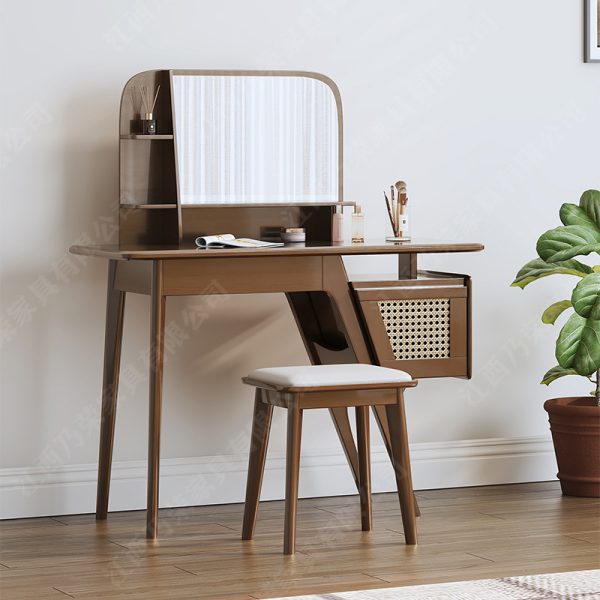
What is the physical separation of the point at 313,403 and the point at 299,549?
423 mm

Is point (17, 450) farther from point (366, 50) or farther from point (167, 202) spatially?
point (366, 50)

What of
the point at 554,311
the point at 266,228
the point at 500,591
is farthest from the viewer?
the point at 554,311

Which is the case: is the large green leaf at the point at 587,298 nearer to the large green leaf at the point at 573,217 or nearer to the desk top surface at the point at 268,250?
the large green leaf at the point at 573,217

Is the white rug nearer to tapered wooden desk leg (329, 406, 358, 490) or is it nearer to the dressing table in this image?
the dressing table

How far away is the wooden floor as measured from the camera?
2.87 meters

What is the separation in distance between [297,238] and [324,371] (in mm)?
655

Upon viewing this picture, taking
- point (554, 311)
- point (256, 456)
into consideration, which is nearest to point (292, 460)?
point (256, 456)

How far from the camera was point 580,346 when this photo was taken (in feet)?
12.1

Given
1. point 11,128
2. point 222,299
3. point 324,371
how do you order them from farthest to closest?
point 222,299 < point 11,128 < point 324,371

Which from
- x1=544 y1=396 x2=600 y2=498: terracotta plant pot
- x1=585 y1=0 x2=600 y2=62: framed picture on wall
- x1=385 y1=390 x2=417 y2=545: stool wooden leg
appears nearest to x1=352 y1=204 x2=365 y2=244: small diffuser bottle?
x1=385 y1=390 x2=417 y2=545: stool wooden leg

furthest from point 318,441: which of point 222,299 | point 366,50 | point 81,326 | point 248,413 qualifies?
point 366,50

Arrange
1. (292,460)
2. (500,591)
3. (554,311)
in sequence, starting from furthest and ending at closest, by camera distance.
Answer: (554,311), (292,460), (500,591)

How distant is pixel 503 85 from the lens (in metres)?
4.15

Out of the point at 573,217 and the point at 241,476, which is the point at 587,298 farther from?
the point at 241,476
